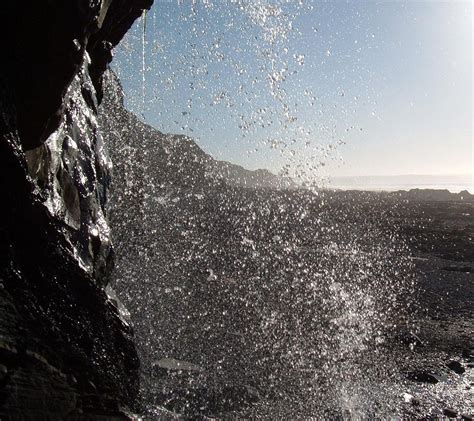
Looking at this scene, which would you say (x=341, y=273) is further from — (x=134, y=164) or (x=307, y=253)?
(x=134, y=164)

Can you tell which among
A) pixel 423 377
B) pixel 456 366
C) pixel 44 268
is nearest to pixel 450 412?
pixel 423 377

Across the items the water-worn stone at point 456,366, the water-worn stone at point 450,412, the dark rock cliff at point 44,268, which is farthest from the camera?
the water-worn stone at point 456,366

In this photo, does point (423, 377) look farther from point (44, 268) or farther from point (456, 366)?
point (44, 268)

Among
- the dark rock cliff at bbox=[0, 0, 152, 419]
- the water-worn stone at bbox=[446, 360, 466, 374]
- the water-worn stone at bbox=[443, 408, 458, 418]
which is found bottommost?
the water-worn stone at bbox=[446, 360, 466, 374]

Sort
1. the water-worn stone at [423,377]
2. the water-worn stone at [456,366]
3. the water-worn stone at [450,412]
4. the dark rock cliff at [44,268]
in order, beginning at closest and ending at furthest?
the dark rock cliff at [44,268], the water-worn stone at [450,412], the water-worn stone at [423,377], the water-worn stone at [456,366]

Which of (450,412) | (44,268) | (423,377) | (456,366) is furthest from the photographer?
(456,366)

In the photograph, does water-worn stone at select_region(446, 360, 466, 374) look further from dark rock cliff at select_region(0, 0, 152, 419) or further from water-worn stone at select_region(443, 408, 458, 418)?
dark rock cliff at select_region(0, 0, 152, 419)

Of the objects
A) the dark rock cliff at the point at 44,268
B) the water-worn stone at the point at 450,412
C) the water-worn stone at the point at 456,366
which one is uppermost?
the dark rock cliff at the point at 44,268

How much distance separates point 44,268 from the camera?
3.13 meters

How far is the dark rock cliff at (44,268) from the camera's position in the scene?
8.55 ft

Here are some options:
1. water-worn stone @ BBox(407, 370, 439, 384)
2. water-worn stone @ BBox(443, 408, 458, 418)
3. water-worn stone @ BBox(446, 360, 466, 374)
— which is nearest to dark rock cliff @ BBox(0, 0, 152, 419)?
water-worn stone @ BBox(443, 408, 458, 418)

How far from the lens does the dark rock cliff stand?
2605 mm

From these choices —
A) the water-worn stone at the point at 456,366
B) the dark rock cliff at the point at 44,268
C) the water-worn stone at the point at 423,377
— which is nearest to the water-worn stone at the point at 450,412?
the water-worn stone at the point at 423,377

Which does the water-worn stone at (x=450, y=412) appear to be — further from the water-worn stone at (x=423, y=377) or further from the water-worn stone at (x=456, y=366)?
the water-worn stone at (x=456, y=366)
